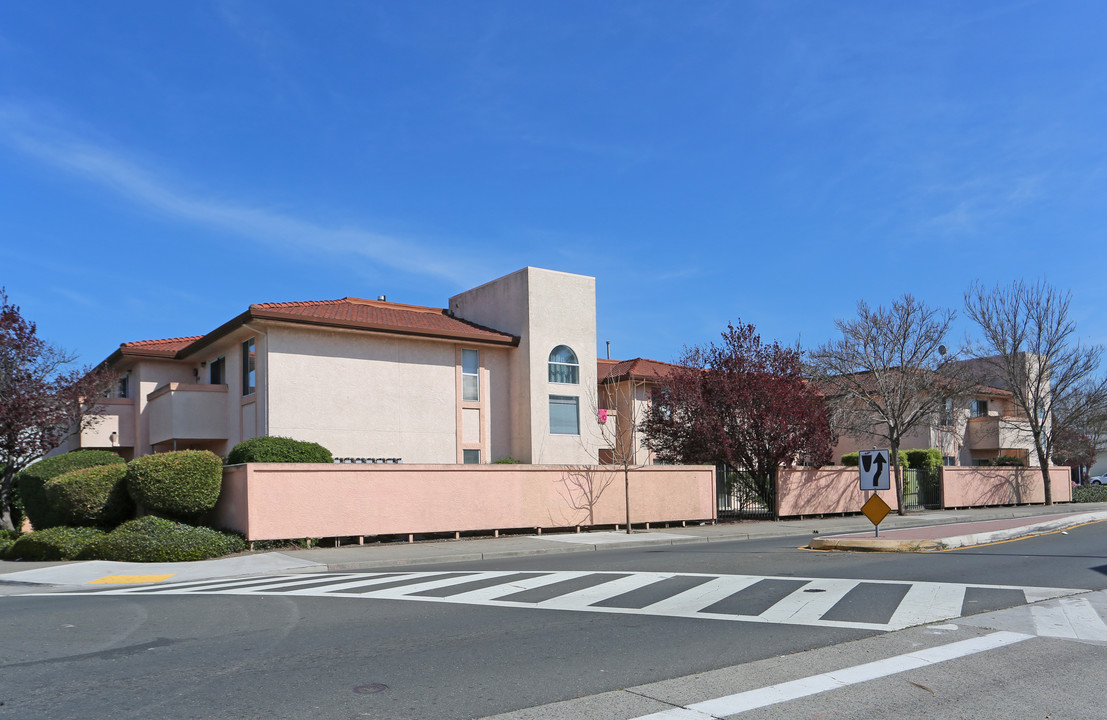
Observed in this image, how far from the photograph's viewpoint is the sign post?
17734 mm

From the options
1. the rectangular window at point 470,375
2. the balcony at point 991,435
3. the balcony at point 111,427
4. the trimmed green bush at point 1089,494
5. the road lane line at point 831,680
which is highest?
the rectangular window at point 470,375

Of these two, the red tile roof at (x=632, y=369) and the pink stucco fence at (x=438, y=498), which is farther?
the red tile roof at (x=632, y=369)

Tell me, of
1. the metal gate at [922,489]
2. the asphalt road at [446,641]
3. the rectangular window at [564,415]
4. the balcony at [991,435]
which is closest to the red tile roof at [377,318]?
the rectangular window at [564,415]

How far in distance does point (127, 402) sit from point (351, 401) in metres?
9.22

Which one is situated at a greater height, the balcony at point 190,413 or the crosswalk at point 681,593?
the balcony at point 190,413

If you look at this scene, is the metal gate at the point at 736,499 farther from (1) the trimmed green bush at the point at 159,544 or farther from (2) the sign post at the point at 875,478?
(1) the trimmed green bush at the point at 159,544

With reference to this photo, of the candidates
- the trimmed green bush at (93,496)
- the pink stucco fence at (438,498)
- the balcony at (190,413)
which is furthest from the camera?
the balcony at (190,413)

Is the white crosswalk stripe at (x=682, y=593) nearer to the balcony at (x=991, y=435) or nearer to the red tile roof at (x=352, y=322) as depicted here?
the red tile roof at (x=352, y=322)

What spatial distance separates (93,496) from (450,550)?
851 centimetres

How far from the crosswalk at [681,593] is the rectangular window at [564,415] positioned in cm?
1621

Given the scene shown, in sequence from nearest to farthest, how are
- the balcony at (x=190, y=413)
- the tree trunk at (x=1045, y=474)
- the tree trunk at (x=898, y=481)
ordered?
the balcony at (x=190, y=413) → the tree trunk at (x=898, y=481) → the tree trunk at (x=1045, y=474)

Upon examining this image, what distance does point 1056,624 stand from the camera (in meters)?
9.09

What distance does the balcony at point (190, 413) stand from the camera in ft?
88.5

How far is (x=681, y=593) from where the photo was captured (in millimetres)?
11453
